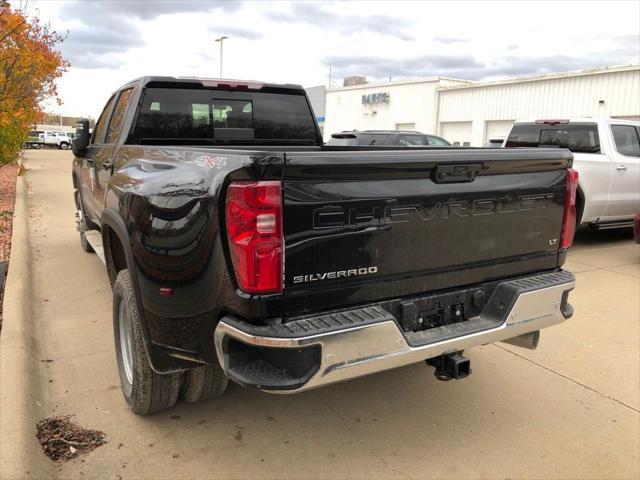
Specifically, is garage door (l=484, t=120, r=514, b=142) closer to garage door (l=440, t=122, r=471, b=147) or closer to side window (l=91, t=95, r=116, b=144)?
garage door (l=440, t=122, r=471, b=147)

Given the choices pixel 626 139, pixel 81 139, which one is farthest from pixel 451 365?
pixel 626 139

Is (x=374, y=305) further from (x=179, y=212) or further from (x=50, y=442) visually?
(x=50, y=442)

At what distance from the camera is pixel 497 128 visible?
949 inches

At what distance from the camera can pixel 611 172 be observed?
811 centimetres

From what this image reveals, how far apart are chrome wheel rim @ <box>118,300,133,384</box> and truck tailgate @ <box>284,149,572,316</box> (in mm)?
1410

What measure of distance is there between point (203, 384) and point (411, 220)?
159 cm

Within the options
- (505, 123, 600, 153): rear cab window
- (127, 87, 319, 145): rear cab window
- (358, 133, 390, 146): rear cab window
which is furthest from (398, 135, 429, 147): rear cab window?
(127, 87, 319, 145): rear cab window

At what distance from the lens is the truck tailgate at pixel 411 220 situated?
2275mm

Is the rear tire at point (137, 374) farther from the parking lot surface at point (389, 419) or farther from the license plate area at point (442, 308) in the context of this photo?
the license plate area at point (442, 308)

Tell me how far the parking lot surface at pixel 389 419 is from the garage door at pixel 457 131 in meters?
22.3

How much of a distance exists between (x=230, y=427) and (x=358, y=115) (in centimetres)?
3215

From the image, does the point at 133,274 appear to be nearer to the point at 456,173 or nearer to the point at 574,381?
the point at 456,173

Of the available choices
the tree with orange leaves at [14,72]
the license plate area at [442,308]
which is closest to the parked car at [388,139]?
the tree with orange leaves at [14,72]

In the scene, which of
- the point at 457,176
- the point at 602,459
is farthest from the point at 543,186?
the point at 602,459
